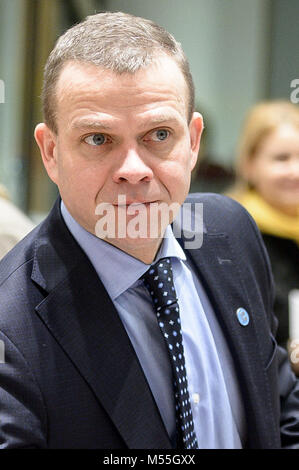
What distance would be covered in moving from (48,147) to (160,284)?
0.24 metres

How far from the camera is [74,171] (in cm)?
80

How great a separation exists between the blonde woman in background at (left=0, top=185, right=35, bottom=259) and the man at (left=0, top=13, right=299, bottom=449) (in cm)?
33

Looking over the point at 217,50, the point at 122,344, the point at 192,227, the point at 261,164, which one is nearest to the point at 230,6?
the point at 217,50

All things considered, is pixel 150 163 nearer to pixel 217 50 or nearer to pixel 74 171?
pixel 74 171

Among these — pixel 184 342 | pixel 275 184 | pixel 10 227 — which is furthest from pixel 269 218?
pixel 184 342

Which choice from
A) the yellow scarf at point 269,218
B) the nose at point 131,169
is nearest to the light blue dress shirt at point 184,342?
the nose at point 131,169

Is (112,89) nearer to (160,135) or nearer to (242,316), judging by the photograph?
(160,135)

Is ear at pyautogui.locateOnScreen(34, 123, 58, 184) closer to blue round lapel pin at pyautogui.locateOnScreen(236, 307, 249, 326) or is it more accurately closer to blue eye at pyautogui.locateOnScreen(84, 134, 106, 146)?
blue eye at pyautogui.locateOnScreen(84, 134, 106, 146)

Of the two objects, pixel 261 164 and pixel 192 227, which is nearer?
pixel 192 227

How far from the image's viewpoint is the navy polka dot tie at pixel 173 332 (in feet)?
2.71

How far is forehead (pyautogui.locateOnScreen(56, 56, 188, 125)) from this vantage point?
76 centimetres

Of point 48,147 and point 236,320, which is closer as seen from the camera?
point 48,147

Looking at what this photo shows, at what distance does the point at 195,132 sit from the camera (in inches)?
35.5
